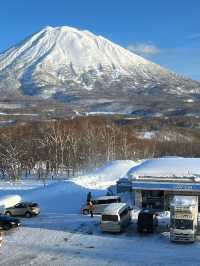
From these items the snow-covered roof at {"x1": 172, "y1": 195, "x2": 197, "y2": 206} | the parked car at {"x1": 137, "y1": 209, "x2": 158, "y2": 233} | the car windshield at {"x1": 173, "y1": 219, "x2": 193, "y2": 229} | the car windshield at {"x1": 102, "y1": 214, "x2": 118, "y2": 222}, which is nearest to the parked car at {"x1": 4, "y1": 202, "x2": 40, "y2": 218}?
the car windshield at {"x1": 102, "y1": 214, "x2": 118, "y2": 222}

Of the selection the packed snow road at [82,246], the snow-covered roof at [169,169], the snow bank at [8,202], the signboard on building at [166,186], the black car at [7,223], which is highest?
the snow-covered roof at [169,169]

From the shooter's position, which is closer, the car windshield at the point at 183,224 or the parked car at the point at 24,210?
the car windshield at the point at 183,224

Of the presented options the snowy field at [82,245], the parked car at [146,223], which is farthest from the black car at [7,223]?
the parked car at [146,223]

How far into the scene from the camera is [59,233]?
27031 millimetres

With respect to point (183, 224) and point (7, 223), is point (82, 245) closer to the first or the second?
point (183, 224)

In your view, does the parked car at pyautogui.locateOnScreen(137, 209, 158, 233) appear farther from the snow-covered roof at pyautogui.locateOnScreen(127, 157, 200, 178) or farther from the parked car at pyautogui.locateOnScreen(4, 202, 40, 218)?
the parked car at pyautogui.locateOnScreen(4, 202, 40, 218)

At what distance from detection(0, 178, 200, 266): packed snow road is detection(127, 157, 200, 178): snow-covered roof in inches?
219

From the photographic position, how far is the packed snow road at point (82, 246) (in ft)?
71.3

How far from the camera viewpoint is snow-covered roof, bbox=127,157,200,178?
33844mm

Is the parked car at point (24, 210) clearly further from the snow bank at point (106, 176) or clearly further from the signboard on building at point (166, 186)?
the snow bank at point (106, 176)

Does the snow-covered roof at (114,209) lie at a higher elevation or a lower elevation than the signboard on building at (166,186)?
lower

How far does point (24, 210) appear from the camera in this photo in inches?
1262

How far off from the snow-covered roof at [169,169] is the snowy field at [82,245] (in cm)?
385

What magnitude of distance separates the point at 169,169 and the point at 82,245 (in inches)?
486
